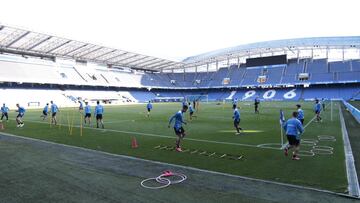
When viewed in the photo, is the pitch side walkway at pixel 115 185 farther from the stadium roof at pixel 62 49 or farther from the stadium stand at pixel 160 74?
the stadium stand at pixel 160 74

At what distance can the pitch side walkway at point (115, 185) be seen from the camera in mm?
7703

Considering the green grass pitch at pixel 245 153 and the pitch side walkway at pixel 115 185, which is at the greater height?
the green grass pitch at pixel 245 153

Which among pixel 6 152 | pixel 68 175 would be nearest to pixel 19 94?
pixel 6 152

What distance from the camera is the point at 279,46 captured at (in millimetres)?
82125

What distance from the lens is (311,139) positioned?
16.8 m

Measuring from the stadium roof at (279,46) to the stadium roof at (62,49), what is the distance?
449 inches

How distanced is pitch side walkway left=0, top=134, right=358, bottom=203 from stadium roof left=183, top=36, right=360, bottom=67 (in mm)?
77115

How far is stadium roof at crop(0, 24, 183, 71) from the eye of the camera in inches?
2312

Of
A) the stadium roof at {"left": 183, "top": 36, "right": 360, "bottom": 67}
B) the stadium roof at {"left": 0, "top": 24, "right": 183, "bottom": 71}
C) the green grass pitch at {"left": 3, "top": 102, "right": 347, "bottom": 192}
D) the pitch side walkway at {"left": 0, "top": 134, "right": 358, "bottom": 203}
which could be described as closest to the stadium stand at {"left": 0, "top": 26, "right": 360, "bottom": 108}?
the stadium roof at {"left": 183, "top": 36, "right": 360, "bottom": 67}

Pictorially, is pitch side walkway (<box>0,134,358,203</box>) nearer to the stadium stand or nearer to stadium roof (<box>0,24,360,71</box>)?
stadium roof (<box>0,24,360,71</box>)

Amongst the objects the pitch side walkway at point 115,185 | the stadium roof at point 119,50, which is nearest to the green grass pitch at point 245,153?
the pitch side walkway at point 115,185

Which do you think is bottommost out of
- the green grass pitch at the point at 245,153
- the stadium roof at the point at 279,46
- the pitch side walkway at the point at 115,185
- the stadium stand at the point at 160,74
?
the pitch side walkway at the point at 115,185

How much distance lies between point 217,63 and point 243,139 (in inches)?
3638

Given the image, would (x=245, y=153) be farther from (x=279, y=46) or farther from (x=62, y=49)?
(x=279, y=46)
